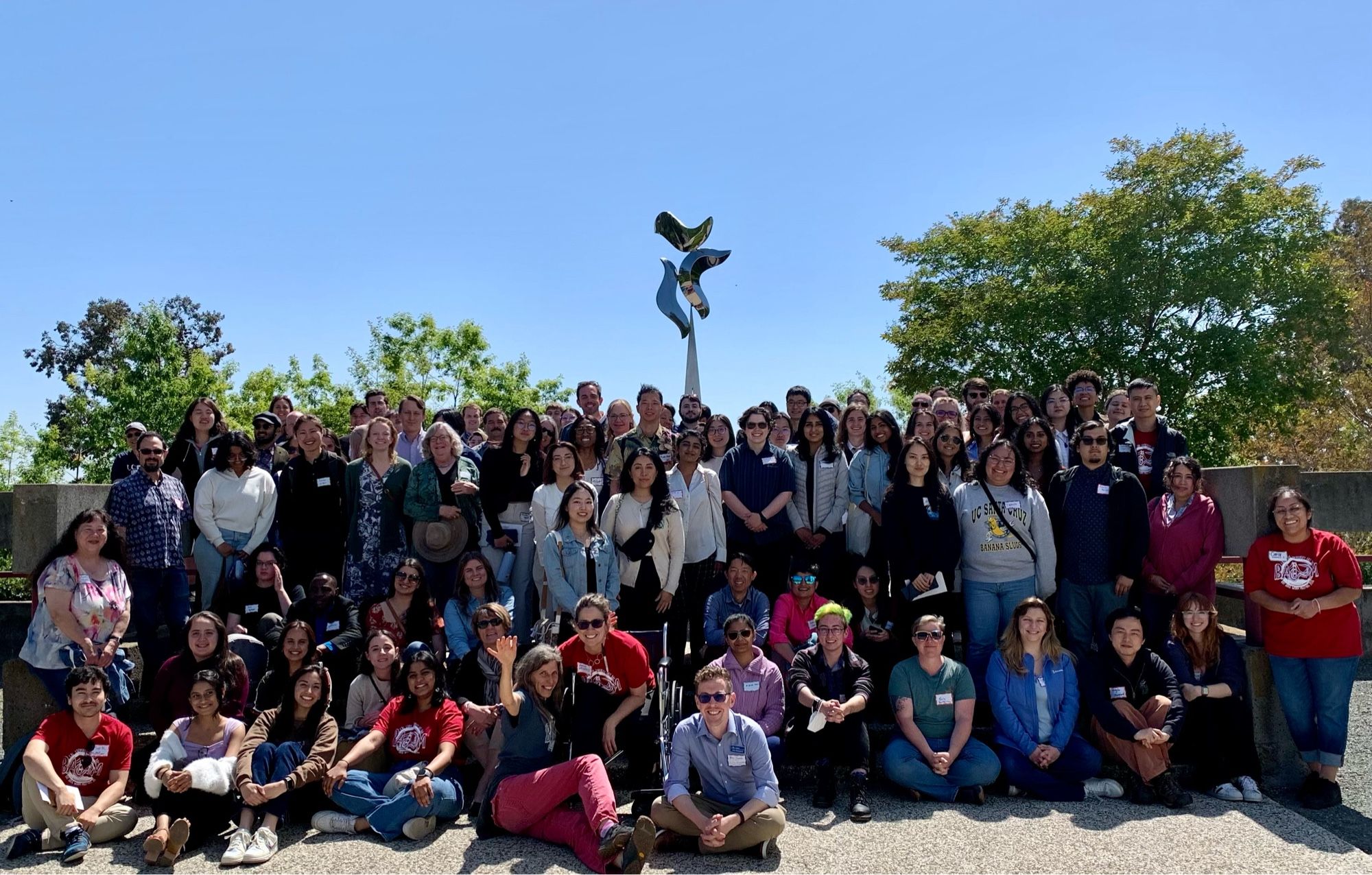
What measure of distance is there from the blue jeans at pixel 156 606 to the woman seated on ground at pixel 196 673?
0.68 meters

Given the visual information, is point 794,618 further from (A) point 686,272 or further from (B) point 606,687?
(A) point 686,272

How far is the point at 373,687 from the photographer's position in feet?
19.4

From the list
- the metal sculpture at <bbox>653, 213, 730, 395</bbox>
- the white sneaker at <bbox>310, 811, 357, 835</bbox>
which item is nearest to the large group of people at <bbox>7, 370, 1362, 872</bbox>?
the white sneaker at <bbox>310, 811, 357, 835</bbox>

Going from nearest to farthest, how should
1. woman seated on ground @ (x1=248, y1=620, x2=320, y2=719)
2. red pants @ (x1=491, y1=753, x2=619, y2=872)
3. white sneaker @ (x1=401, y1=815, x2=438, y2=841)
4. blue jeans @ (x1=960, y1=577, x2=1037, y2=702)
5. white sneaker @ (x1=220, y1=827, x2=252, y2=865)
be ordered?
white sneaker @ (x1=220, y1=827, x2=252, y2=865) → red pants @ (x1=491, y1=753, x2=619, y2=872) → white sneaker @ (x1=401, y1=815, x2=438, y2=841) → woman seated on ground @ (x1=248, y1=620, x2=320, y2=719) → blue jeans @ (x1=960, y1=577, x2=1037, y2=702)

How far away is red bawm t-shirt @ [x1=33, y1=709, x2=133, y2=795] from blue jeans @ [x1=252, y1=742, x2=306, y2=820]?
77 centimetres

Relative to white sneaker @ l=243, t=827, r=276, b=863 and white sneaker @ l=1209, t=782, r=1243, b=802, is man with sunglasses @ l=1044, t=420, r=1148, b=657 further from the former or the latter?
white sneaker @ l=243, t=827, r=276, b=863

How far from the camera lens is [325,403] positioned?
3200 centimetres

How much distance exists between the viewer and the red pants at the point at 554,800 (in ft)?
16.2

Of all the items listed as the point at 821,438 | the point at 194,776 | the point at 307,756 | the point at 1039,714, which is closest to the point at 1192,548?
the point at 1039,714

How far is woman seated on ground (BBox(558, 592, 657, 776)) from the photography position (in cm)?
552

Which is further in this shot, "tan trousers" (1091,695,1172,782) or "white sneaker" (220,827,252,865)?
"tan trousers" (1091,695,1172,782)

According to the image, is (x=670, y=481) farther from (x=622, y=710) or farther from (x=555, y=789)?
(x=555, y=789)

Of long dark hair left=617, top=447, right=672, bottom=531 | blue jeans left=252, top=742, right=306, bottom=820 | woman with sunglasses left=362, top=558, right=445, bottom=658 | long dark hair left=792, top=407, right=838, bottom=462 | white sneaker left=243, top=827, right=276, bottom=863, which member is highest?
long dark hair left=792, top=407, right=838, bottom=462

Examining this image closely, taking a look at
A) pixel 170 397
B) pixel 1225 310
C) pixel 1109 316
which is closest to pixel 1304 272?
pixel 1225 310
